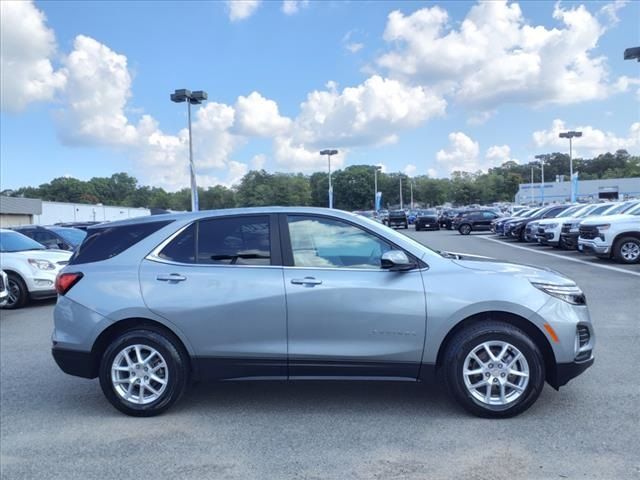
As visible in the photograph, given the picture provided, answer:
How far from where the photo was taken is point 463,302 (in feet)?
13.6

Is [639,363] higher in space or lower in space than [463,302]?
lower

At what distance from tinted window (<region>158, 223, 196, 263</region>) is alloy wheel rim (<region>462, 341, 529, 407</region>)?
2459 mm

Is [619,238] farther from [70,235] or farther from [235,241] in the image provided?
[70,235]

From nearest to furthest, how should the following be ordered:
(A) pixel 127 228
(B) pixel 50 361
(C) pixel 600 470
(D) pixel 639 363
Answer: (C) pixel 600 470 → (A) pixel 127 228 → (D) pixel 639 363 → (B) pixel 50 361

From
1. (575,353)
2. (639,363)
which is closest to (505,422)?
(575,353)

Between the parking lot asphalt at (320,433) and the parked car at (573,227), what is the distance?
13.6 meters

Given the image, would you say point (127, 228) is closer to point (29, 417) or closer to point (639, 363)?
point (29, 417)

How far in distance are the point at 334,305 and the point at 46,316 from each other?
743 centimetres

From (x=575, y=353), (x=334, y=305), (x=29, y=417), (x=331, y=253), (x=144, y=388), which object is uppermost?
(x=331, y=253)

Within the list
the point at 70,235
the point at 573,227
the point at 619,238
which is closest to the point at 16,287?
the point at 70,235

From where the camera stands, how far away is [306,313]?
4250 millimetres

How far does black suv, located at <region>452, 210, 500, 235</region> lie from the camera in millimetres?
34062

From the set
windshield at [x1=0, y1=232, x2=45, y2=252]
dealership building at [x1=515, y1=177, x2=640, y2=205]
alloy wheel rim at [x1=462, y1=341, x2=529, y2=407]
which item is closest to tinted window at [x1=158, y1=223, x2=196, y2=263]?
alloy wheel rim at [x1=462, y1=341, x2=529, y2=407]

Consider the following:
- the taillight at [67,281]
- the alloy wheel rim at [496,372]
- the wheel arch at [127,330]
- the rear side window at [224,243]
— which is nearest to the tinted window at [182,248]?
the rear side window at [224,243]
